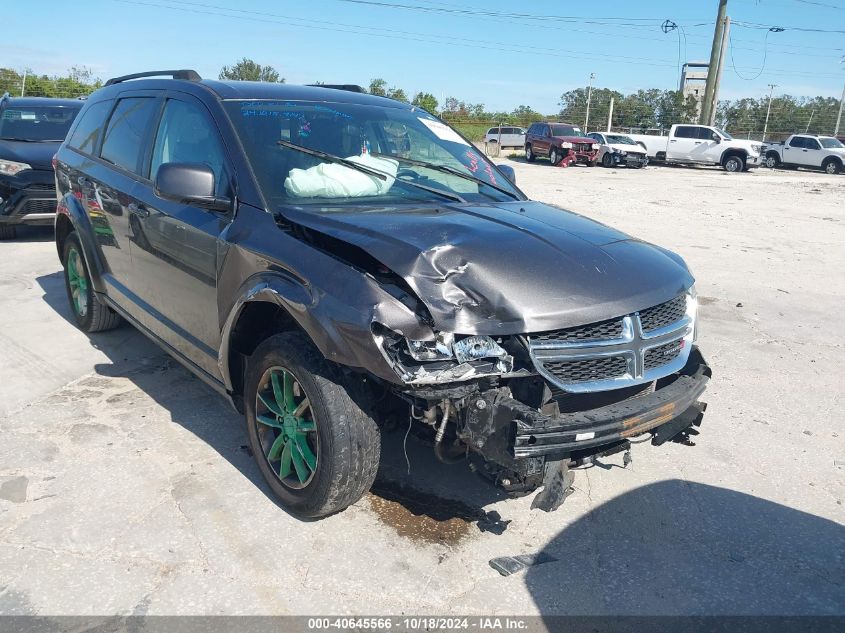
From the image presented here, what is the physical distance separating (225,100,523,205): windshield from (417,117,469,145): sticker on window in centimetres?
1

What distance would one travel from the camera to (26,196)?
30.3 feet

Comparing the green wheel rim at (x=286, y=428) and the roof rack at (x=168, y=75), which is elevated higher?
the roof rack at (x=168, y=75)

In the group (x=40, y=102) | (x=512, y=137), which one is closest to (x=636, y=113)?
(x=512, y=137)

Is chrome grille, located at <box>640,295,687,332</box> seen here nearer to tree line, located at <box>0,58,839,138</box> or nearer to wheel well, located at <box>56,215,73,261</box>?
wheel well, located at <box>56,215,73,261</box>

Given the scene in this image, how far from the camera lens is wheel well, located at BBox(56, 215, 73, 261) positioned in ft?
18.6

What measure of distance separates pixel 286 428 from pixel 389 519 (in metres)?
0.65

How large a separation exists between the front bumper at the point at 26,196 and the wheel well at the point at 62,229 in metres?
4.04

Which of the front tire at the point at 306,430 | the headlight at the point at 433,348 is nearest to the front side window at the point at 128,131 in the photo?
the front tire at the point at 306,430

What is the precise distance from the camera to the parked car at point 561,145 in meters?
29.4

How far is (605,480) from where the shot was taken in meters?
3.74

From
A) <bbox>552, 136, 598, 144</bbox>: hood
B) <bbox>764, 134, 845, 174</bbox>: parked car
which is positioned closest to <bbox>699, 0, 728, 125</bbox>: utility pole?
<bbox>764, 134, 845, 174</bbox>: parked car

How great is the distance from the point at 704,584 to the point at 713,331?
151 inches

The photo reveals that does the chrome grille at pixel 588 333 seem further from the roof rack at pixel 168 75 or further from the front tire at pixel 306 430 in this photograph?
the roof rack at pixel 168 75

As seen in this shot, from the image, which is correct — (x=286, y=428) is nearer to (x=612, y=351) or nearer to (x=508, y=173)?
(x=612, y=351)
